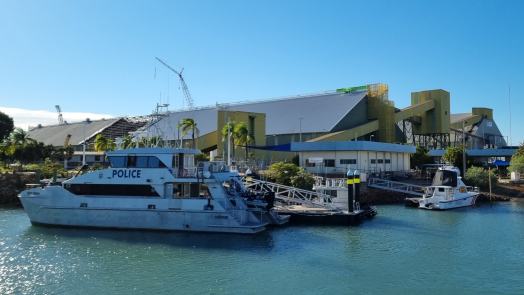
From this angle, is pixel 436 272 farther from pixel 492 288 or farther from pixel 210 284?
pixel 210 284

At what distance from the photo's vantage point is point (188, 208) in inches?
1257

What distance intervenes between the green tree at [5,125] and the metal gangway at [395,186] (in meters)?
76.2

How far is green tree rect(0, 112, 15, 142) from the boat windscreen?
84.2 m

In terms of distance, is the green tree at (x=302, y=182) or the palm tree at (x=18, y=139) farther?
the palm tree at (x=18, y=139)

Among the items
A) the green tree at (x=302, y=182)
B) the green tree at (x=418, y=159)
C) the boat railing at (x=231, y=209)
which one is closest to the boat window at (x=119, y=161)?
the boat railing at (x=231, y=209)

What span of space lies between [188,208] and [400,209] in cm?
2508

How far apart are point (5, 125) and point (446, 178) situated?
85.4 metres

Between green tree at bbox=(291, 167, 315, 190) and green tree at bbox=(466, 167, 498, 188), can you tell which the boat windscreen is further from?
green tree at bbox=(291, 167, 315, 190)

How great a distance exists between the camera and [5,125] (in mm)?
89500

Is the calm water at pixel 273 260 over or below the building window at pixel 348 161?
below

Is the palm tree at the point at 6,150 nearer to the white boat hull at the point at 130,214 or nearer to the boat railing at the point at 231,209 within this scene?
Answer: the white boat hull at the point at 130,214

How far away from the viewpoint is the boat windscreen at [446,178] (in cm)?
4909

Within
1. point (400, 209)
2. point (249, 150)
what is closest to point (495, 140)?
point (249, 150)

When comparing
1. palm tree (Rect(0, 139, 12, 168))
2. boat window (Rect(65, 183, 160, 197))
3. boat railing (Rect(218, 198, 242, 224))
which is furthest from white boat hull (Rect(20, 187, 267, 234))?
palm tree (Rect(0, 139, 12, 168))
